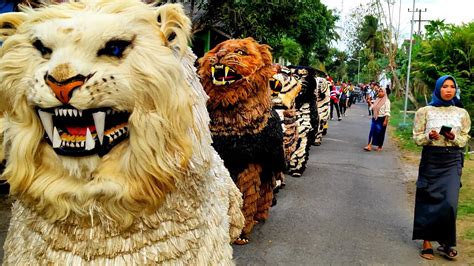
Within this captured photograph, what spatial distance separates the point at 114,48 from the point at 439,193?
406 cm

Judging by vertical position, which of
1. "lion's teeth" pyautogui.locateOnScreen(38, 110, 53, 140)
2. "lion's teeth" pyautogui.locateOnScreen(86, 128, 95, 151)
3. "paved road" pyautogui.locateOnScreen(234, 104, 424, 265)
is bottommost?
"paved road" pyautogui.locateOnScreen(234, 104, 424, 265)

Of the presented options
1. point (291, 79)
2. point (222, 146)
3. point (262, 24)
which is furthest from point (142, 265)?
point (262, 24)

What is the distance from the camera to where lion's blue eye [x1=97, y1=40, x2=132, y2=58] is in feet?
5.94

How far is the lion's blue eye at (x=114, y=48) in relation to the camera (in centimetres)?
181

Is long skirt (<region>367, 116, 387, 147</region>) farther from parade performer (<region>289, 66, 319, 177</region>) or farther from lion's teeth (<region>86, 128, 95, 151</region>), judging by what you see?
lion's teeth (<region>86, 128, 95, 151</region>)

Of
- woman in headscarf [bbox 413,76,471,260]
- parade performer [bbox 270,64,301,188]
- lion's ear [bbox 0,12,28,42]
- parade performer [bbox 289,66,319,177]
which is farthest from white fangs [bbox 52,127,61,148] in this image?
parade performer [bbox 289,66,319,177]

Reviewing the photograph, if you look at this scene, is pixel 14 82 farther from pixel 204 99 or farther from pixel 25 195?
pixel 204 99

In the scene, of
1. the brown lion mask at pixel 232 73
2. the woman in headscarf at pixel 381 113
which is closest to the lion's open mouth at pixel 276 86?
the brown lion mask at pixel 232 73

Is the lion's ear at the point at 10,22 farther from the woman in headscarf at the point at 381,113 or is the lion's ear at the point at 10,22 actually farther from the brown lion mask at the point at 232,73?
the woman in headscarf at the point at 381,113

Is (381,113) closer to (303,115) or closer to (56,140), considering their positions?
(303,115)

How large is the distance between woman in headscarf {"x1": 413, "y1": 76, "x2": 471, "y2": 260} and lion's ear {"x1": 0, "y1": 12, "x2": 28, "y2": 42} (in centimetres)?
402

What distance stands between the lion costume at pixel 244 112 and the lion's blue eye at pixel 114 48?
2.48 meters

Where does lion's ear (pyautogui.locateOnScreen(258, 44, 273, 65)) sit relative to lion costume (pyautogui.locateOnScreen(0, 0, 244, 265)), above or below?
above

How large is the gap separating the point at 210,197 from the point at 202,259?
28cm
